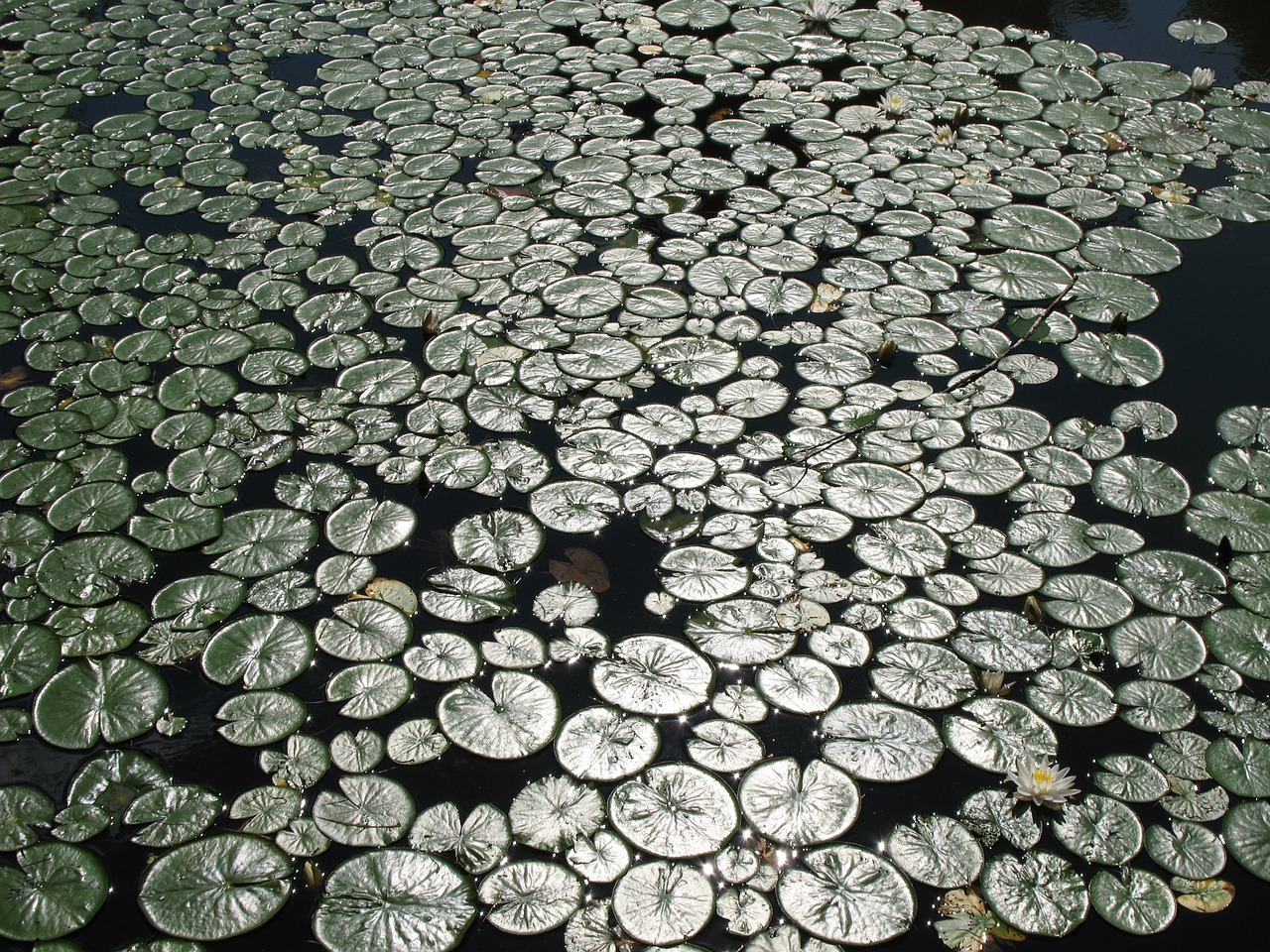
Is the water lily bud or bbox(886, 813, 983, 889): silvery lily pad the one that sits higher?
the water lily bud

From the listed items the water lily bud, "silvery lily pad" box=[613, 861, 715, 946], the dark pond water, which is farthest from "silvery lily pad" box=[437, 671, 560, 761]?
the water lily bud

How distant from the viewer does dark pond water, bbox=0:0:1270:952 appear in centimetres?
201

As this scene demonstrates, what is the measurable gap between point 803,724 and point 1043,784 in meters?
0.55

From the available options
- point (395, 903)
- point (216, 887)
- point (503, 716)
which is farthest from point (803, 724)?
point (216, 887)

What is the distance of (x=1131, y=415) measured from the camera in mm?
3152

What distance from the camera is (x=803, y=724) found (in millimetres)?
2342

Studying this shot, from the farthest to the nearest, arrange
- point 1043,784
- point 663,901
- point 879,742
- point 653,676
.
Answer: point 653,676
point 879,742
point 1043,784
point 663,901

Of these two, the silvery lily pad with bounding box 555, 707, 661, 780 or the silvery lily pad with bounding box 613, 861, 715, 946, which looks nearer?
the silvery lily pad with bounding box 613, 861, 715, 946

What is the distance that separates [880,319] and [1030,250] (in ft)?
2.71

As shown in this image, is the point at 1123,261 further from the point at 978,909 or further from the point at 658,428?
the point at 978,909

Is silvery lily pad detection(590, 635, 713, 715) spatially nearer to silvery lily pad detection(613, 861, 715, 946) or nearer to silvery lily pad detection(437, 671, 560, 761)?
silvery lily pad detection(437, 671, 560, 761)

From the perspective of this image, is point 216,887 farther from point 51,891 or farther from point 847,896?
point 847,896

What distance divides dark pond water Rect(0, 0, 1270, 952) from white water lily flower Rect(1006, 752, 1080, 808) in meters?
0.10

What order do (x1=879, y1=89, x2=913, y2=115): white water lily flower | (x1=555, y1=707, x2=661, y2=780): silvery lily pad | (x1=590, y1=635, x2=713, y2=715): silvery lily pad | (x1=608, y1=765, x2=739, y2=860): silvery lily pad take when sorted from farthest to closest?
(x1=879, y1=89, x2=913, y2=115): white water lily flower, (x1=590, y1=635, x2=713, y2=715): silvery lily pad, (x1=555, y1=707, x2=661, y2=780): silvery lily pad, (x1=608, y1=765, x2=739, y2=860): silvery lily pad
